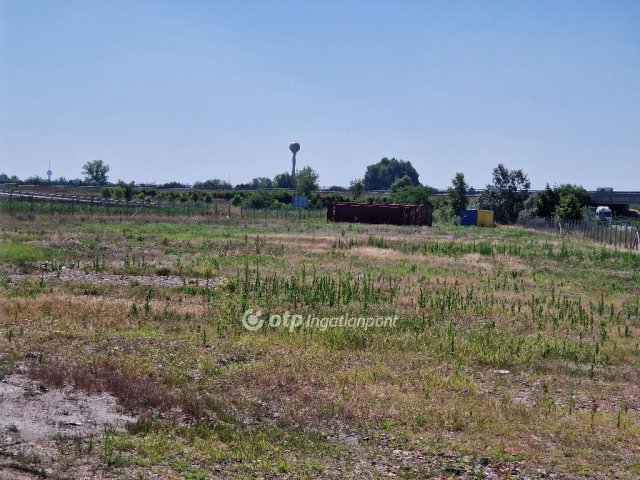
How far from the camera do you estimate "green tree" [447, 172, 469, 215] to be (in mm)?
96625

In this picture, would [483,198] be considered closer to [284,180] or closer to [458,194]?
Result: [458,194]

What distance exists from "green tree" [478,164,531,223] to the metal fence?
1595 centimetres

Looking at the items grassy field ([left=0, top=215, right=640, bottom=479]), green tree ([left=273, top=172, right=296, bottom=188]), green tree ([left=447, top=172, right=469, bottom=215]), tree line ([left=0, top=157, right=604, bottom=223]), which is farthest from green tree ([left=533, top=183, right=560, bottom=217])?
green tree ([left=273, top=172, right=296, bottom=188])

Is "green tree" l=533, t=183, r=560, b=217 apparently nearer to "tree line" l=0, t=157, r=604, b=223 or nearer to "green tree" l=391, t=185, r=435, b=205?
"tree line" l=0, t=157, r=604, b=223

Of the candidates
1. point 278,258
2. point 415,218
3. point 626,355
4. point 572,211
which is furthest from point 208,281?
point 572,211

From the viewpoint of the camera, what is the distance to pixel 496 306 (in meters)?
21.1

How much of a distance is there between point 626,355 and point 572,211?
202ft

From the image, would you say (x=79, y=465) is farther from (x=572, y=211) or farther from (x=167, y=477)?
(x=572, y=211)

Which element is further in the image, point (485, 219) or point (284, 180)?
point (284, 180)

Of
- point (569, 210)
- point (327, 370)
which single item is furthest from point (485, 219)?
point (327, 370)

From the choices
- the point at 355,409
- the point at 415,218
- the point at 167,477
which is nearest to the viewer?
the point at 167,477

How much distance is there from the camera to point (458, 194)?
97438mm

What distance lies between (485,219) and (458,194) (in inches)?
788

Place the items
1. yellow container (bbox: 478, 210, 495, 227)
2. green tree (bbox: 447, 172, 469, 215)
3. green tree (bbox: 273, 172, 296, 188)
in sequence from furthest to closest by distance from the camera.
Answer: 1. green tree (bbox: 273, 172, 296, 188)
2. green tree (bbox: 447, 172, 469, 215)
3. yellow container (bbox: 478, 210, 495, 227)
